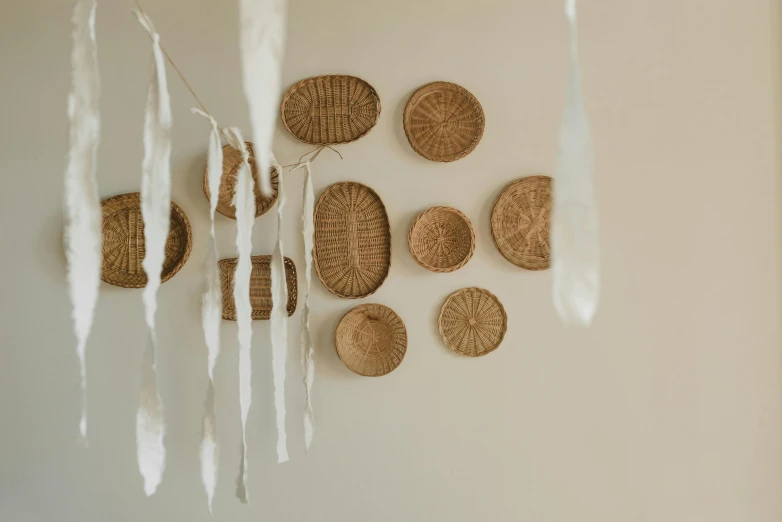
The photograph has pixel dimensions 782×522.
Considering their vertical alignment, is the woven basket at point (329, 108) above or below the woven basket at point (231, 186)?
above

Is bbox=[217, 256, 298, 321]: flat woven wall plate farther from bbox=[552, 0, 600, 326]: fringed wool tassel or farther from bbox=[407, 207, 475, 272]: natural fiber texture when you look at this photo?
bbox=[552, 0, 600, 326]: fringed wool tassel

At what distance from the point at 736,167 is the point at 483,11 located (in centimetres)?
104

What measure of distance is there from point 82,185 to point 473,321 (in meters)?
1.50

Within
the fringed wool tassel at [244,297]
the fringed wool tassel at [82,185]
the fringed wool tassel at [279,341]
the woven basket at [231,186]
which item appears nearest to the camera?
the fringed wool tassel at [82,185]

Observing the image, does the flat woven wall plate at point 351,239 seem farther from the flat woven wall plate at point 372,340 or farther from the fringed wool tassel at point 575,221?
the fringed wool tassel at point 575,221

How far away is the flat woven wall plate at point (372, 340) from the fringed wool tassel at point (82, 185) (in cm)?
133

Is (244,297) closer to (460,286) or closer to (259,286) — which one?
(259,286)

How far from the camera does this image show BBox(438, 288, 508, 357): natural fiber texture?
1972 millimetres

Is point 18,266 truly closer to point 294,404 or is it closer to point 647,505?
point 294,404

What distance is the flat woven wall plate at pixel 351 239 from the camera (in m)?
1.96

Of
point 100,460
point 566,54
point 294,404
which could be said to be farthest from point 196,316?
point 566,54

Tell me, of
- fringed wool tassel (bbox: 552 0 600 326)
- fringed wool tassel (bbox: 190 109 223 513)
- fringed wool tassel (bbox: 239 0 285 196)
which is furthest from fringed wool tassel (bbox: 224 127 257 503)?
fringed wool tassel (bbox: 552 0 600 326)

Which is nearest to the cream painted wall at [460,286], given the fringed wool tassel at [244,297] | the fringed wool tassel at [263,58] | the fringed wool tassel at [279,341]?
the fringed wool tassel at [279,341]

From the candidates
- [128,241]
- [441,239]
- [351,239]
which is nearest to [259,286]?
[351,239]
